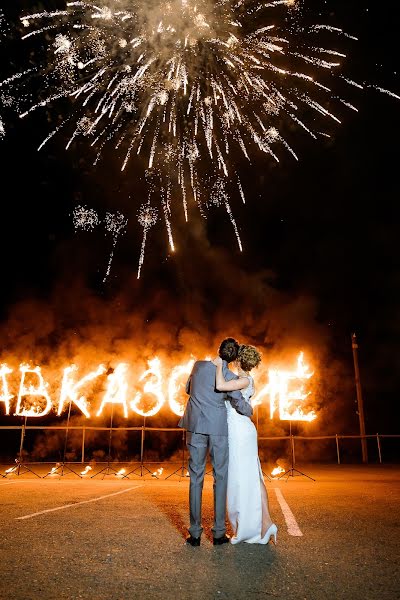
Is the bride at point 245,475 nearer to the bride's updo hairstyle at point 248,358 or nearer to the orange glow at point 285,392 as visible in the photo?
the bride's updo hairstyle at point 248,358

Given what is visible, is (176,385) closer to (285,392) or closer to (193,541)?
(285,392)

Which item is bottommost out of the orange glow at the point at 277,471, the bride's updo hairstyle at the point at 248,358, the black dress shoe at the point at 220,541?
the orange glow at the point at 277,471

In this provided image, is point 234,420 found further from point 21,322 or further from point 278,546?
point 21,322

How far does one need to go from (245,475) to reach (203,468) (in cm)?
40

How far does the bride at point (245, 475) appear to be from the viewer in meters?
3.74

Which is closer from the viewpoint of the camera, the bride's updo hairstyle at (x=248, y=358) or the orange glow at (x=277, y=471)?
the bride's updo hairstyle at (x=248, y=358)

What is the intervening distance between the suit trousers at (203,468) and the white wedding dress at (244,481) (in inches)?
4.8

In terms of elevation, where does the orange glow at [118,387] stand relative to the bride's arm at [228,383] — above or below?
above

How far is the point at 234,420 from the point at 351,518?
2.14 m

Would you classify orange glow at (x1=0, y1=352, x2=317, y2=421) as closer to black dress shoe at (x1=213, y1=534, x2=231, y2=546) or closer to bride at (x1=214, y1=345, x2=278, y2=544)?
bride at (x1=214, y1=345, x2=278, y2=544)

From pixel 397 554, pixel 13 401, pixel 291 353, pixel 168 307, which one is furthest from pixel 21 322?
pixel 397 554

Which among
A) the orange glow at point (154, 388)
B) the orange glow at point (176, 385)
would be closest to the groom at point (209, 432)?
the orange glow at point (154, 388)

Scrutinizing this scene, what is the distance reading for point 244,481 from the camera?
3.90m

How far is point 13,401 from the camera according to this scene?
18516 millimetres
